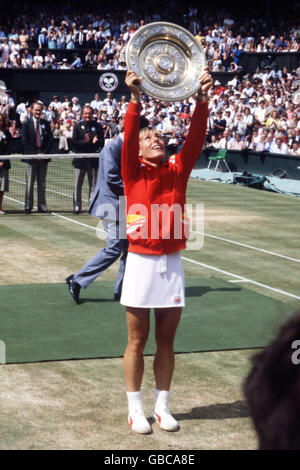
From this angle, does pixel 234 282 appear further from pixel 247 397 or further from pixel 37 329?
pixel 247 397

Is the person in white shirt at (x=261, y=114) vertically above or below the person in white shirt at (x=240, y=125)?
above

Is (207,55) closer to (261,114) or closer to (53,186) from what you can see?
(261,114)

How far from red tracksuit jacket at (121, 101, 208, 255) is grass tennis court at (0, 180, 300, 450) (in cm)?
126

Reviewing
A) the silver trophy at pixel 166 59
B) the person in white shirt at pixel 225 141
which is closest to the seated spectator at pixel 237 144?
the person in white shirt at pixel 225 141

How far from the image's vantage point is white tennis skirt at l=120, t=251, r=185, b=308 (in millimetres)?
5203

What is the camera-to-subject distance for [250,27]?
131 feet

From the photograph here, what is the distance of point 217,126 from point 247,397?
2662 cm

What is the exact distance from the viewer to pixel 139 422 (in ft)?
17.1

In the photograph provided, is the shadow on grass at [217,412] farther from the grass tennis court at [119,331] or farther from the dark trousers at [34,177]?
the dark trousers at [34,177]

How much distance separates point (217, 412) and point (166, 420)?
56cm

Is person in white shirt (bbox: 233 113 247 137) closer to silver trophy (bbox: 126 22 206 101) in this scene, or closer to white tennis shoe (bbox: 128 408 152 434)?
silver trophy (bbox: 126 22 206 101)

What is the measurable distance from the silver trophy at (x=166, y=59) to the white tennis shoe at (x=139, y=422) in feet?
7.80

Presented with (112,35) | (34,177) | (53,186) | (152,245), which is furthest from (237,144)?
(152,245)

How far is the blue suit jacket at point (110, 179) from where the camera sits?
8.53m
